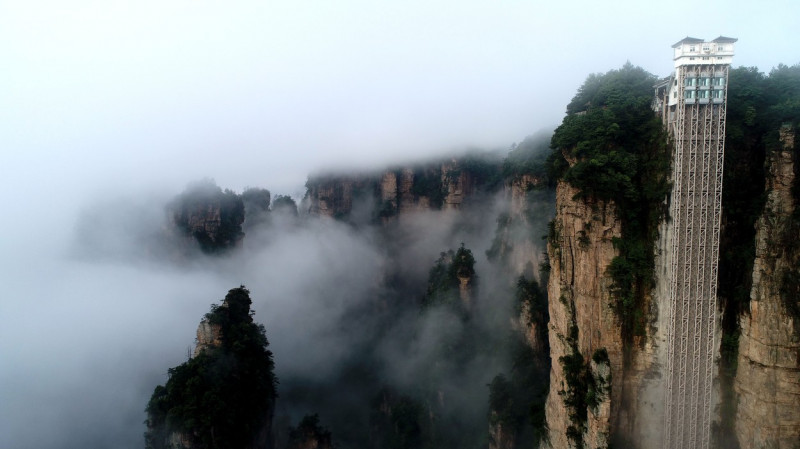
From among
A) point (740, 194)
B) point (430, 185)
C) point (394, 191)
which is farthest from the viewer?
point (394, 191)

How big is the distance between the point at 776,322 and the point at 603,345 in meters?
6.33

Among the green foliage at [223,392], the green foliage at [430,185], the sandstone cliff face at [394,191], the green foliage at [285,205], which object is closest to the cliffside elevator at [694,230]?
the green foliage at [223,392]

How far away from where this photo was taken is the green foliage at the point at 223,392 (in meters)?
29.7

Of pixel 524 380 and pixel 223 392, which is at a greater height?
pixel 223 392

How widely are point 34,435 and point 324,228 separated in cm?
3745

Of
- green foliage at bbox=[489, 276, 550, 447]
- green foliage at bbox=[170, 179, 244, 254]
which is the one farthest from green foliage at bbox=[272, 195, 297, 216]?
green foliage at bbox=[489, 276, 550, 447]

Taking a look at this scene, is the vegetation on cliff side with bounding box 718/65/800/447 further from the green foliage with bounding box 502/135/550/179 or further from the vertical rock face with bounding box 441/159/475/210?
the vertical rock face with bounding box 441/159/475/210

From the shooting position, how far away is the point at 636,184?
21.4 meters

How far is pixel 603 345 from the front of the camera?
2175cm

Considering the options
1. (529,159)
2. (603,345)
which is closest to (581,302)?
(603,345)

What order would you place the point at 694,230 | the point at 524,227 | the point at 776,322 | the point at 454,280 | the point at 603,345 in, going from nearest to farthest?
the point at 776,322 < the point at 694,230 < the point at 603,345 < the point at 524,227 < the point at 454,280

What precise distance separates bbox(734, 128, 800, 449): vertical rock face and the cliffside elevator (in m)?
1.45

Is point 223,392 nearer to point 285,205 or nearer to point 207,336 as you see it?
point 207,336

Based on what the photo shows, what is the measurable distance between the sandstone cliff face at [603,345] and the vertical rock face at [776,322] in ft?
10.6
